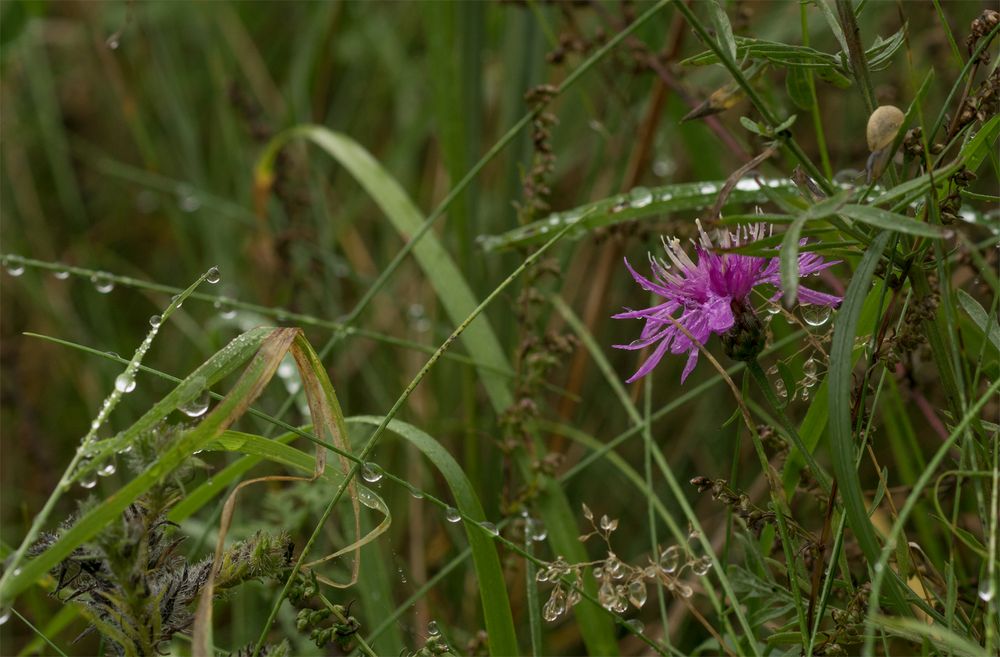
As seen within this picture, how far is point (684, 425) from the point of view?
1.83 metres

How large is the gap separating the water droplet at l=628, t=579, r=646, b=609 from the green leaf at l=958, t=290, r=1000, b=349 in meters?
0.31

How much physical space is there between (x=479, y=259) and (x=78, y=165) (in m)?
1.46

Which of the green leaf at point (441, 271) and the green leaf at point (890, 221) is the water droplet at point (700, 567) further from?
the green leaf at point (441, 271)

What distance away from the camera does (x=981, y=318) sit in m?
0.72

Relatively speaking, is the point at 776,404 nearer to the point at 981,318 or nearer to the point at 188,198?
the point at 981,318

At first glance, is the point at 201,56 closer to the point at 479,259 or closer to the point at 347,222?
the point at 347,222

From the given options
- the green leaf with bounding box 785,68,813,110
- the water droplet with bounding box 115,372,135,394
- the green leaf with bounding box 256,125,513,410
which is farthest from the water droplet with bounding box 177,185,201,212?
the green leaf with bounding box 785,68,813,110

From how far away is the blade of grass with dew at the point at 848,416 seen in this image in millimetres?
641

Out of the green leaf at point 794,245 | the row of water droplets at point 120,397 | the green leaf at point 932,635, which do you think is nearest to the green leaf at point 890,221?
the green leaf at point 794,245

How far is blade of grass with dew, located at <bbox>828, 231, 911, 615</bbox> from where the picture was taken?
641 millimetres

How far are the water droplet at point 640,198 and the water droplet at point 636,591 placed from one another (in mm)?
414

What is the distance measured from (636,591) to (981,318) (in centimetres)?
33

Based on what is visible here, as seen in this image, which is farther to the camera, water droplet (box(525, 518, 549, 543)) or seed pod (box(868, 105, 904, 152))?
water droplet (box(525, 518, 549, 543))

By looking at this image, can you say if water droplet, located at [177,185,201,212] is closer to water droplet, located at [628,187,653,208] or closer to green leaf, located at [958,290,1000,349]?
water droplet, located at [628,187,653,208]
